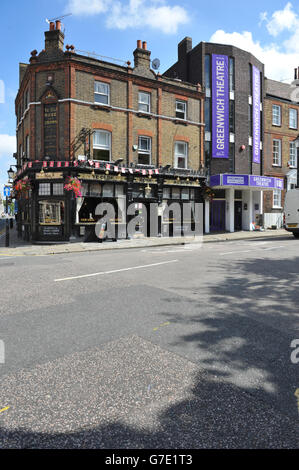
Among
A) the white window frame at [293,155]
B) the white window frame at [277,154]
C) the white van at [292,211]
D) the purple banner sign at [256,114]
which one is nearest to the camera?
the white van at [292,211]

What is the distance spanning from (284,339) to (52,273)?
591 centimetres

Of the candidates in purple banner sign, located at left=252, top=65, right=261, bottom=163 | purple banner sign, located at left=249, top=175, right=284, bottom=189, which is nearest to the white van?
purple banner sign, located at left=249, top=175, right=284, bottom=189

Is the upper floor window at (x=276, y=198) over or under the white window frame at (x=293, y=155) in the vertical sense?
under

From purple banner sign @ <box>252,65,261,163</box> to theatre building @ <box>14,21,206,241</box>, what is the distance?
6.59 meters

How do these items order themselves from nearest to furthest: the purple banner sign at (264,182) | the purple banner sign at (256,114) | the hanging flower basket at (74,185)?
1. the hanging flower basket at (74,185)
2. the purple banner sign at (264,182)
3. the purple banner sign at (256,114)

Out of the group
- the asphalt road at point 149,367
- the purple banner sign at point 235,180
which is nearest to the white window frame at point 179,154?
the purple banner sign at point 235,180

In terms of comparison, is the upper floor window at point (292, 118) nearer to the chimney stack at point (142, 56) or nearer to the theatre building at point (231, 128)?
the theatre building at point (231, 128)

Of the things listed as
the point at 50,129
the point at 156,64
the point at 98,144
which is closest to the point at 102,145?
the point at 98,144

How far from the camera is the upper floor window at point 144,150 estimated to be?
1992 cm

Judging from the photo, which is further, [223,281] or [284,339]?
[223,281]

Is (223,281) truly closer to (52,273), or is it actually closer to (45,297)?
(45,297)

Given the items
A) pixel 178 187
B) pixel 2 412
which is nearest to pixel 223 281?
pixel 2 412

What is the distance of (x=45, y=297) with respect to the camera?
5445 millimetres

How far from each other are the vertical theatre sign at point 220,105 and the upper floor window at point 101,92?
9030mm
